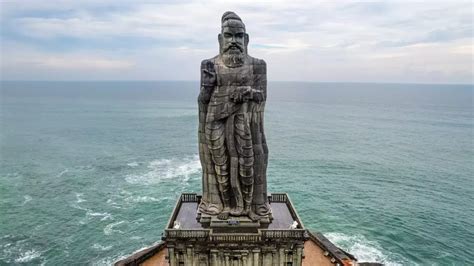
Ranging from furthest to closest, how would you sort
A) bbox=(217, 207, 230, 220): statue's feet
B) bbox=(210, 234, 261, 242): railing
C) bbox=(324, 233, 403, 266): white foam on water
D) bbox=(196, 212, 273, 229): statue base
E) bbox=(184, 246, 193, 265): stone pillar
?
1. bbox=(324, 233, 403, 266): white foam on water
2. bbox=(217, 207, 230, 220): statue's feet
3. bbox=(196, 212, 273, 229): statue base
4. bbox=(184, 246, 193, 265): stone pillar
5. bbox=(210, 234, 261, 242): railing

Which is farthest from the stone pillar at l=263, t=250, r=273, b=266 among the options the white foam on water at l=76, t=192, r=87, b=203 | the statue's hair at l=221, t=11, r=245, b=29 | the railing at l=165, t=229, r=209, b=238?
the white foam on water at l=76, t=192, r=87, b=203

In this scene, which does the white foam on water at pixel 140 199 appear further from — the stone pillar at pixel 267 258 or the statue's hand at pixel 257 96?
the statue's hand at pixel 257 96

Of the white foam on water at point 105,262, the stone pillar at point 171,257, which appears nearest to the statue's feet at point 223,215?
the stone pillar at point 171,257

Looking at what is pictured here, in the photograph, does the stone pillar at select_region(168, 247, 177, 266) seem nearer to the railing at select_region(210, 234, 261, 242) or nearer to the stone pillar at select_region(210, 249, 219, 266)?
the stone pillar at select_region(210, 249, 219, 266)

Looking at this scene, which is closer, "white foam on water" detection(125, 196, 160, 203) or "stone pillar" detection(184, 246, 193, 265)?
"stone pillar" detection(184, 246, 193, 265)

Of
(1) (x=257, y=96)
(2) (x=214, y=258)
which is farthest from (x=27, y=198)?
(1) (x=257, y=96)

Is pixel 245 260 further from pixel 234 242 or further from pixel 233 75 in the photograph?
pixel 233 75

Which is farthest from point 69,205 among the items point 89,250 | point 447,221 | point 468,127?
point 468,127
